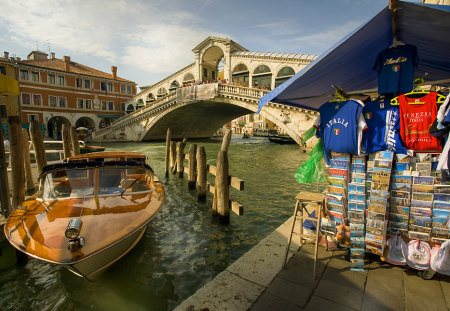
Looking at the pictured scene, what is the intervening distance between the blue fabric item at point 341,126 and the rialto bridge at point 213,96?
15.7 m

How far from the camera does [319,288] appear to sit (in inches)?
110

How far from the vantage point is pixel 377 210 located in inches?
117

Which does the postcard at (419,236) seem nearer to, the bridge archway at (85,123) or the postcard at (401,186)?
the postcard at (401,186)

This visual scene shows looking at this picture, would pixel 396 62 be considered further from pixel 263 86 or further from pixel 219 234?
pixel 263 86

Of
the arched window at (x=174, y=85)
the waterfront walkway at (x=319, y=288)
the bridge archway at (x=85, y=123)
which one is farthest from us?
the arched window at (x=174, y=85)

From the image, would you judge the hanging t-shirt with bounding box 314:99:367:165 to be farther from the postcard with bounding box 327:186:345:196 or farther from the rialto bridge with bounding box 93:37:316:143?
the rialto bridge with bounding box 93:37:316:143

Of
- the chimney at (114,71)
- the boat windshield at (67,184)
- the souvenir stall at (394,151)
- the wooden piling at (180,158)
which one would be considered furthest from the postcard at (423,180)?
the chimney at (114,71)

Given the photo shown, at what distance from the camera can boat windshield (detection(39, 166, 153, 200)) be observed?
4.40 meters

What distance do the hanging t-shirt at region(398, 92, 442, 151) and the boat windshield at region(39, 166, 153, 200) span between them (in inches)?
175

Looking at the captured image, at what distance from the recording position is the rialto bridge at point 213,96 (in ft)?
71.7

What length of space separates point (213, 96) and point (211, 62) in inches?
466

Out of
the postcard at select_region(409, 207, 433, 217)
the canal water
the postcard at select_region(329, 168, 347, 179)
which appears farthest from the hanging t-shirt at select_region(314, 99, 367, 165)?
the canal water

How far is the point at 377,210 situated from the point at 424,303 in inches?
39.2

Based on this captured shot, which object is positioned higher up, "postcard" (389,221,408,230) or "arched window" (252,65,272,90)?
"arched window" (252,65,272,90)
